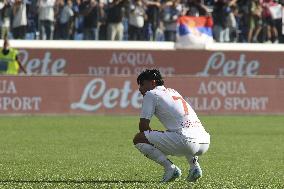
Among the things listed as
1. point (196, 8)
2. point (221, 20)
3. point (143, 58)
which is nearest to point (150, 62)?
point (143, 58)

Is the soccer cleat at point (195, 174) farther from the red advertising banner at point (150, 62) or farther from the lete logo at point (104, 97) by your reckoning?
the red advertising banner at point (150, 62)

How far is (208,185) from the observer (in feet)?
38.6

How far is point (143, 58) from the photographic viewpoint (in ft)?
111

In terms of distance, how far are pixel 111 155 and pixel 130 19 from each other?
51.2ft

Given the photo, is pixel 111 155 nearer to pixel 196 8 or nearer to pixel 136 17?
pixel 136 17

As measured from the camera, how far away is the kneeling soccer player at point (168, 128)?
1180cm

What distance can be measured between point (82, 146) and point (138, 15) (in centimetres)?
1344

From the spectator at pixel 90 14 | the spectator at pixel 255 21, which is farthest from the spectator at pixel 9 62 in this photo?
the spectator at pixel 255 21

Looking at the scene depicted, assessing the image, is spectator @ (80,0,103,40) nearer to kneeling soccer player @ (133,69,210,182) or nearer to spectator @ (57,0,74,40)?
spectator @ (57,0,74,40)

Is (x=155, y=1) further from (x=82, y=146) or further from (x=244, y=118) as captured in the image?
(x=82, y=146)

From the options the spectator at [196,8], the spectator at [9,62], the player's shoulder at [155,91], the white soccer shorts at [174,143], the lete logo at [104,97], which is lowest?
the lete logo at [104,97]

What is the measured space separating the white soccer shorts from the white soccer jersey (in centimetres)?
8

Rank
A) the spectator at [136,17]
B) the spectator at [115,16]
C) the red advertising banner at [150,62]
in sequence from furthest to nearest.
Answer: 1. the red advertising banner at [150,62]
2. the spectator at [136,17]
3. the spectator at [115,16]

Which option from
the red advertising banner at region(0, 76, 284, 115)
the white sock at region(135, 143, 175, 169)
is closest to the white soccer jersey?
the white sock at region(135, 143, 175, 169)
